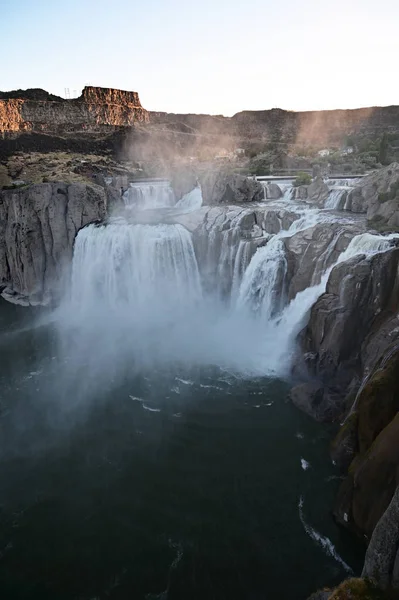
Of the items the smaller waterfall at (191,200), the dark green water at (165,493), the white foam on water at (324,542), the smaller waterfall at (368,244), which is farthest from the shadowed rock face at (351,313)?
the smaller waterfall at (191,200)

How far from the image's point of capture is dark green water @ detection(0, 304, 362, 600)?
10.4m

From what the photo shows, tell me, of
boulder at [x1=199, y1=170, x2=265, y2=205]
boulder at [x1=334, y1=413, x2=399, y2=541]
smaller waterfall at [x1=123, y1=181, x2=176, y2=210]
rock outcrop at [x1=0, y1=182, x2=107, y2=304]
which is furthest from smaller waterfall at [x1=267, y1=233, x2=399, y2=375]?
smaller waterfall at [x1=123, y1=181, x2=176, y2=210]

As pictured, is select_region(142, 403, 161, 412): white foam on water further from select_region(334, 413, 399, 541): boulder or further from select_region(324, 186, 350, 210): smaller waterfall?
select_region(324, 186, 350, 210): smaller waterfall

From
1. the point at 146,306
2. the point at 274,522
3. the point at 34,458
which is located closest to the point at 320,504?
the point at 274,522

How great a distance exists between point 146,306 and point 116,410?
1053cm

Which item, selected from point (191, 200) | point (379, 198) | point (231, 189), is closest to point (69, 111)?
point (191, 200)

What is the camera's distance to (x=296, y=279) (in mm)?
20172

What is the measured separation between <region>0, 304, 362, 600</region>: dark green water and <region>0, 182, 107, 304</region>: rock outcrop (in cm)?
1295

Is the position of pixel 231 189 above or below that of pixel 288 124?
below

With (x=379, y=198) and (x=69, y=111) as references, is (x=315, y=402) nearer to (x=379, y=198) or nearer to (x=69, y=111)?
(x=379, y=198)

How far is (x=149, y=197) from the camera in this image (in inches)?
1507

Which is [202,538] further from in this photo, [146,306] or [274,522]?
[146,306]

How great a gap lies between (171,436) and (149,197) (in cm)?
2756

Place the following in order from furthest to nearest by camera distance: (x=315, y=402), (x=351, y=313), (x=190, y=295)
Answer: (x=190, y=295), (x=351, y=313), (x=315, y=402)
